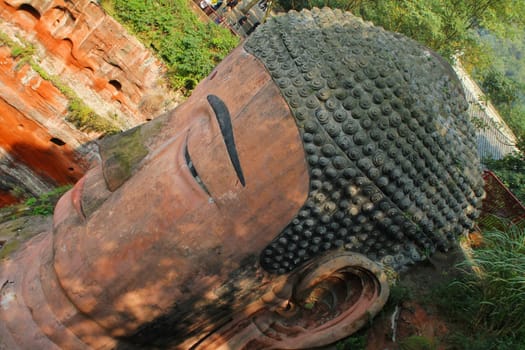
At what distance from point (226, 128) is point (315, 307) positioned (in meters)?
1.69

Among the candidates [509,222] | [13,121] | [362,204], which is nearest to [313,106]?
[362,204]

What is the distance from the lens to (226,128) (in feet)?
10.7

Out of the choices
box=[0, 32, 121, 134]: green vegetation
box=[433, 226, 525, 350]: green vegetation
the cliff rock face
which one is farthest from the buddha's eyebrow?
box=[0, 32, 121, 134]: green vegetation

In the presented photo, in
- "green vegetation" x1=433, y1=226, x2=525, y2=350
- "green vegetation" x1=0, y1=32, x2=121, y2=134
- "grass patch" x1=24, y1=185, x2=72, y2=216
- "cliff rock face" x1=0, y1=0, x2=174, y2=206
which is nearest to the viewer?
"green vegetation" x1=433, y1=226, x2=525, y2=350

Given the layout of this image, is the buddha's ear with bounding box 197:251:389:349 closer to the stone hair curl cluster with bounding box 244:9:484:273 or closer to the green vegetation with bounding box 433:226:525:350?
the stone hair curl cluster with bounding box 244:9:484:273

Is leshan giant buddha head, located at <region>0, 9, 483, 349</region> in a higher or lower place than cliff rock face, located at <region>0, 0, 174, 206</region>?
lower

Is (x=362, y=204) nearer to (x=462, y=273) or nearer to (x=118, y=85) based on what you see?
(x=462, y=273)

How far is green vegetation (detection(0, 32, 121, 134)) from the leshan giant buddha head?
6.02 meters

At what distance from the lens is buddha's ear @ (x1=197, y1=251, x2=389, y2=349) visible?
340cm

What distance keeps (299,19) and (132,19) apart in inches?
261

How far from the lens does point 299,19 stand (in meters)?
3.66

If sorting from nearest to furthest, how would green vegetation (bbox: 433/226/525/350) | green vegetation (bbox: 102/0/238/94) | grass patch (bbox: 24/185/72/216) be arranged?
green vegetation (bbox: 433/226/525/350) < grass patch (bbox: 24/185/72/216) < green vegetation (bbox: 102/0/238/94)

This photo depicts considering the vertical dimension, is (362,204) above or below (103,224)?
below

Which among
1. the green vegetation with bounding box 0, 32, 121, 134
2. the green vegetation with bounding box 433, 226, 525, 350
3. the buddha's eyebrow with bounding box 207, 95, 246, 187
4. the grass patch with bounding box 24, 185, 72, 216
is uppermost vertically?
the green vegetation with bounding box 0, 32, 121, 134
